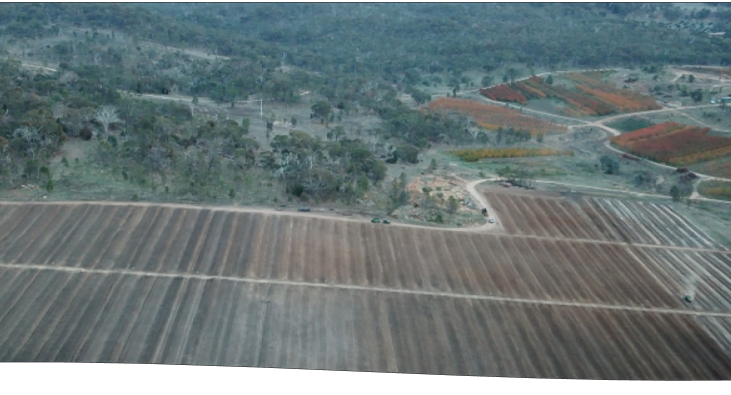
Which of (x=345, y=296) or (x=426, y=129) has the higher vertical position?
(x=426, y=129)

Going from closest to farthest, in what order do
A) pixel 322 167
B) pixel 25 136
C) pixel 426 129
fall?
pixel 25 136 < pixel 322 167 < pixel 426 129

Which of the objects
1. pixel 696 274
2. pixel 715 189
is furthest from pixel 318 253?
pixel 715 189

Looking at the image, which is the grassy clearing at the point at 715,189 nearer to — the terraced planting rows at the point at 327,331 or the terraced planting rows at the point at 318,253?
the terraced planting rows at the point at 318,253

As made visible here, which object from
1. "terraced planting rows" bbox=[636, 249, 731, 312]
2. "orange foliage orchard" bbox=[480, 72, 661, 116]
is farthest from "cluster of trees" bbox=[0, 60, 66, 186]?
"orange foliage orchard" bbox=[480, 72, 661, 116]

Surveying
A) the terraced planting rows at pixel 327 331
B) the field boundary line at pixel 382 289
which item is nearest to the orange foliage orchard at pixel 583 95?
the field boundary line at pixel 382 289

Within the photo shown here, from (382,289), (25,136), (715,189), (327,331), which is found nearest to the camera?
(327,331)

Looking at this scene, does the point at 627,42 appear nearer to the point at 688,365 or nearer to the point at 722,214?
the point at 722,214

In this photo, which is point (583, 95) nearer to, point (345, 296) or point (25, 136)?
point (345, 296)
